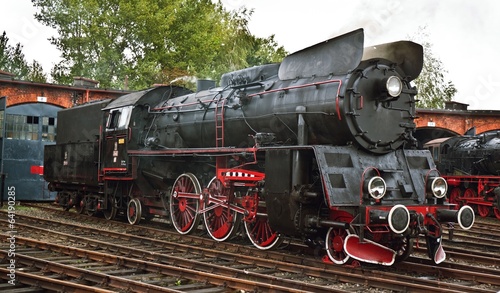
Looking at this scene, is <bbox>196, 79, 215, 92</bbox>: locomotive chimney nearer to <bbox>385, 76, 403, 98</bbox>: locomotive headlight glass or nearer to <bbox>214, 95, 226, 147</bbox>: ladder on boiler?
<bbox>214, 95, 226, 147</bbox>: ladder on boiler

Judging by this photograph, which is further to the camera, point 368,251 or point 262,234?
point 262,234

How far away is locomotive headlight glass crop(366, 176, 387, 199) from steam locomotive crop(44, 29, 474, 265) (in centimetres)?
1

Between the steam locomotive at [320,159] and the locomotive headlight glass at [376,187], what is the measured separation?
1 centimetres

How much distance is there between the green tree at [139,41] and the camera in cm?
3391

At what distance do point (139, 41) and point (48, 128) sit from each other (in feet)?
51.4

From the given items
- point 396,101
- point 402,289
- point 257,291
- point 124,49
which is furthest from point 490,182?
point 124,49

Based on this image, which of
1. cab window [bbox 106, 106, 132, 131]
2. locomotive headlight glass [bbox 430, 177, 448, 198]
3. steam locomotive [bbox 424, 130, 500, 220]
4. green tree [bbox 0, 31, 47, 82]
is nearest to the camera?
locomotive headlight glass [bbox 430, 177, 448, 198]

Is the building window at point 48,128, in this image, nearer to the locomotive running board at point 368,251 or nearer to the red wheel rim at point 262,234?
the red wheel rim at point 262,234

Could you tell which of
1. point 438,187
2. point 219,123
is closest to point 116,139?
point 219,123

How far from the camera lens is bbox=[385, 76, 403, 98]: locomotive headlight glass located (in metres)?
8.12

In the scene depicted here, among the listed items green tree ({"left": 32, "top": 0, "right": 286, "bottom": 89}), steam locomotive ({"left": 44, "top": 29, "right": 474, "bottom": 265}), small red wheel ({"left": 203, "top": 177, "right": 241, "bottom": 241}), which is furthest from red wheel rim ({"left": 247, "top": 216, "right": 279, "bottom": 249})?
green tree ({"left": 32, "top": 0, "right": 286, "bottom": 89})

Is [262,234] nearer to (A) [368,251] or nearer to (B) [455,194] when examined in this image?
(A) [368,251]

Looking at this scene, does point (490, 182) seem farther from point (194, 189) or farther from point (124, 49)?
point (124, 49)

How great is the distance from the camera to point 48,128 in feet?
67.6
